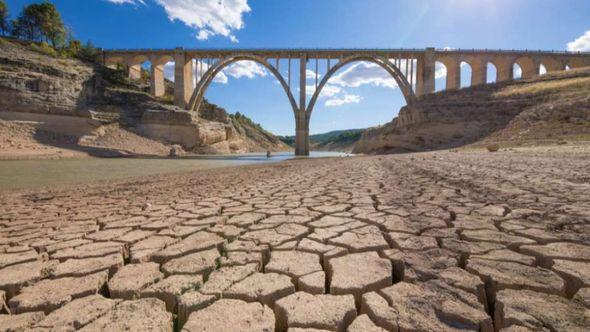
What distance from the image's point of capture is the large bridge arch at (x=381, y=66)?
30667mm

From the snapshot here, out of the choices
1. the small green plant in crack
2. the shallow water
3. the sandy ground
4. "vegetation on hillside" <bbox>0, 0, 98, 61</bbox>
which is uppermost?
"vegetation on hillside" <bbox>0, 0, 98, 61</bbox>

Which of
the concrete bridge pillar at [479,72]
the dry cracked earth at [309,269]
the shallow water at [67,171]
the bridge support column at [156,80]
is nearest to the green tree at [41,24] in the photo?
the bridge support column at [156,80]

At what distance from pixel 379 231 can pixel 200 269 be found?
129 cm

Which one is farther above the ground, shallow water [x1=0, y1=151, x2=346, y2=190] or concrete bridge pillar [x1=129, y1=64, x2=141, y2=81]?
concrete bridge pillar [x1=129, y1=64, x2=141, y2=81]

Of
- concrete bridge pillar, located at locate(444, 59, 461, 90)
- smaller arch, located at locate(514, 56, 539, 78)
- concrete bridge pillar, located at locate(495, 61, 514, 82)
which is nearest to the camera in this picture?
concrete bridge pillar, located at locate(495, 61, 514, 82)

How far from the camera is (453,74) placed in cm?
3098

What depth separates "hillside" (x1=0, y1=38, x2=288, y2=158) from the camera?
2048 centimetres

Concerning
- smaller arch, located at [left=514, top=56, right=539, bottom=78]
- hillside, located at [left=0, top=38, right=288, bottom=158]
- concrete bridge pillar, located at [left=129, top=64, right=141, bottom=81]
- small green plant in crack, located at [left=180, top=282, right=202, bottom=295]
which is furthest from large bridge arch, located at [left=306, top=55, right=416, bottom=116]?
small green plant in crack, located at [left=180, top=282, right=202, bottom=295]

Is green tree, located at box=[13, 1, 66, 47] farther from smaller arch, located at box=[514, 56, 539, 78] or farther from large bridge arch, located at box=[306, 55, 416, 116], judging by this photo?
smaller arch, located at box=[514, 56, 539, 78]

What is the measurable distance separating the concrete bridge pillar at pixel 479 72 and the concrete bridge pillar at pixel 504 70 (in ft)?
6.08

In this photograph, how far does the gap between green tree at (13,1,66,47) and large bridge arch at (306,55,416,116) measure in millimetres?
36254

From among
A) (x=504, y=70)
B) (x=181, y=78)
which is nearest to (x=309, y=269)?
(x=181, y=78)

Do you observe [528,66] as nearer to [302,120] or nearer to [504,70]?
[504,70]

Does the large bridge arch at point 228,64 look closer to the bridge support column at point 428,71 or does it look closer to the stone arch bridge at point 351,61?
the stone arch bridge at point 351,61
